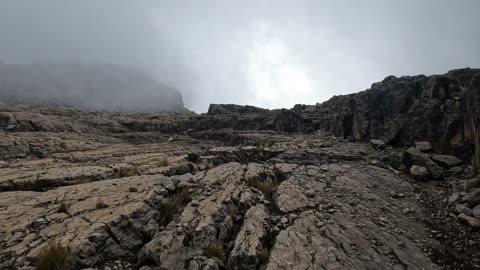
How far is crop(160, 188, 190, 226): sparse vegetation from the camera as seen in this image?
9.03 meters

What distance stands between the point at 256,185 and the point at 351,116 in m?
15.1

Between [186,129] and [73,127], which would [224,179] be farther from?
[186,129]

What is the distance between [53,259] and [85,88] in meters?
130

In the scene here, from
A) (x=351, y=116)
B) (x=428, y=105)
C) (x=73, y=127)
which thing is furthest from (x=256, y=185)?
(x=73, y=127)

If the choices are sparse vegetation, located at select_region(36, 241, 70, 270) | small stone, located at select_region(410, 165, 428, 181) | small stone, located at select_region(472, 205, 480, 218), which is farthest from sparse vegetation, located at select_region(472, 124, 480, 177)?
sparse vegetation, located at select_region(36, 241, 70, 270)

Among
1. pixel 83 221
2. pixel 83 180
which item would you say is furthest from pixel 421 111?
pixel 83 180

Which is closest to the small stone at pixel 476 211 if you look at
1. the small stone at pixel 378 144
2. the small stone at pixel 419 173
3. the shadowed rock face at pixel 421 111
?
the small stone at pixel 419 173

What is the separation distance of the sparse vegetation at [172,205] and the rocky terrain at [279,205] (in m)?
0.05

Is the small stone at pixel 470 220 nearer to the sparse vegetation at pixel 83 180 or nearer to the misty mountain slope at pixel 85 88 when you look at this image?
the sparse vegetation at pixel 83 180

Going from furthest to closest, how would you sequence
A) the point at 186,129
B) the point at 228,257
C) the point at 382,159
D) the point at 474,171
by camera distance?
1. the point at 186,129
2. the point at 382,159
3. the point at 474,171
4. the point at 228,257

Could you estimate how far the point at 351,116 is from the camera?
23266 millimetres

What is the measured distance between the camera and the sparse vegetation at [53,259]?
20.6 feet

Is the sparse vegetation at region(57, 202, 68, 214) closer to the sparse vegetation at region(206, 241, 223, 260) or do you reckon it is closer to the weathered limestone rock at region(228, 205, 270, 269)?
the sparse vegetation at region(206, 241, 223, 260)

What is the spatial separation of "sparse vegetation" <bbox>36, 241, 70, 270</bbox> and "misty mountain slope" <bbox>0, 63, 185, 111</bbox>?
98.1 m
